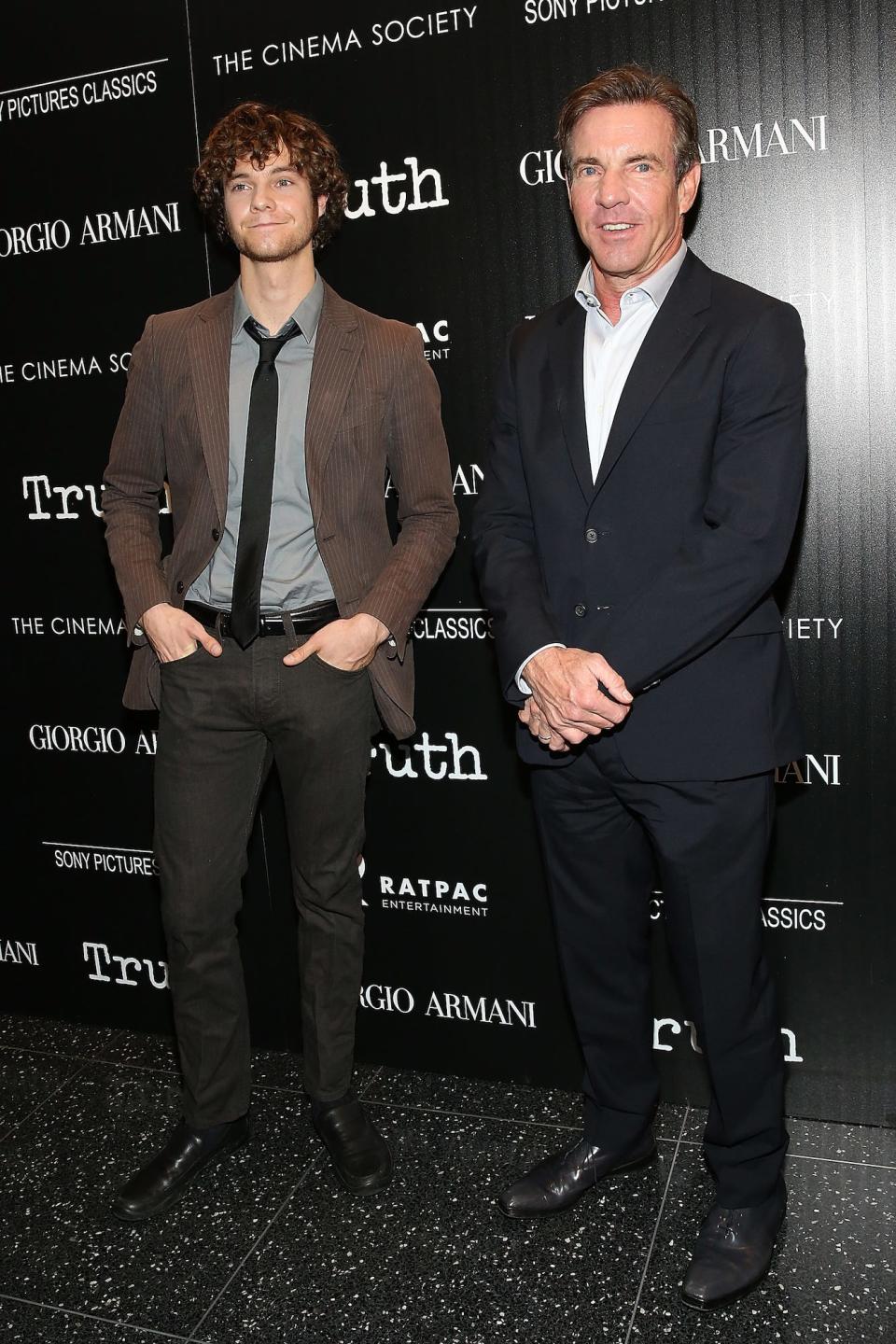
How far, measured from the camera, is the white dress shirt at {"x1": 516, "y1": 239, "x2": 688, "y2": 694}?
206cm

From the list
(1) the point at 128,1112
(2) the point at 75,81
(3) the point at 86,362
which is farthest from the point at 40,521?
(1) the point at 128,1112

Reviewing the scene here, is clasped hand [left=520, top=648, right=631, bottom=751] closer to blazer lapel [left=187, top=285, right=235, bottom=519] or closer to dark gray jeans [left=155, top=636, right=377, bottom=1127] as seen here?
dark gray jeans [left=155, top=636, right=377, bottom=1127]

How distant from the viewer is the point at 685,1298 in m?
2.10

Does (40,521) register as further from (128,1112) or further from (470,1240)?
(470,1240)

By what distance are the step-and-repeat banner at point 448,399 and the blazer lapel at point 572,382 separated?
0.40 m

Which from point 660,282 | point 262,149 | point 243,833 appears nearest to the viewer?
point 660,282

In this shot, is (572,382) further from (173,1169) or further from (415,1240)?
(173,1169)

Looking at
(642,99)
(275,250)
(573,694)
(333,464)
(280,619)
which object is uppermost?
(642,99)

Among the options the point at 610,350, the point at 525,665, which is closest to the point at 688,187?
the point at 610,350

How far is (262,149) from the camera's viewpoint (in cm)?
226

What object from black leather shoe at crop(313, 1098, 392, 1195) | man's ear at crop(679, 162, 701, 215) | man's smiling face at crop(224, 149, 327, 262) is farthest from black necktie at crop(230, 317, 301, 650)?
black leather shoe at crop(313, 1098, 392, 1195)

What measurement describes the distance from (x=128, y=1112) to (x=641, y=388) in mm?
2016

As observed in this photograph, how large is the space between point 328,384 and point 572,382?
19.8 inches

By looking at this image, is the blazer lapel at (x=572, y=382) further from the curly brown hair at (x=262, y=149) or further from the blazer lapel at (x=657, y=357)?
the curly brown hair at (x=262, y=149)
